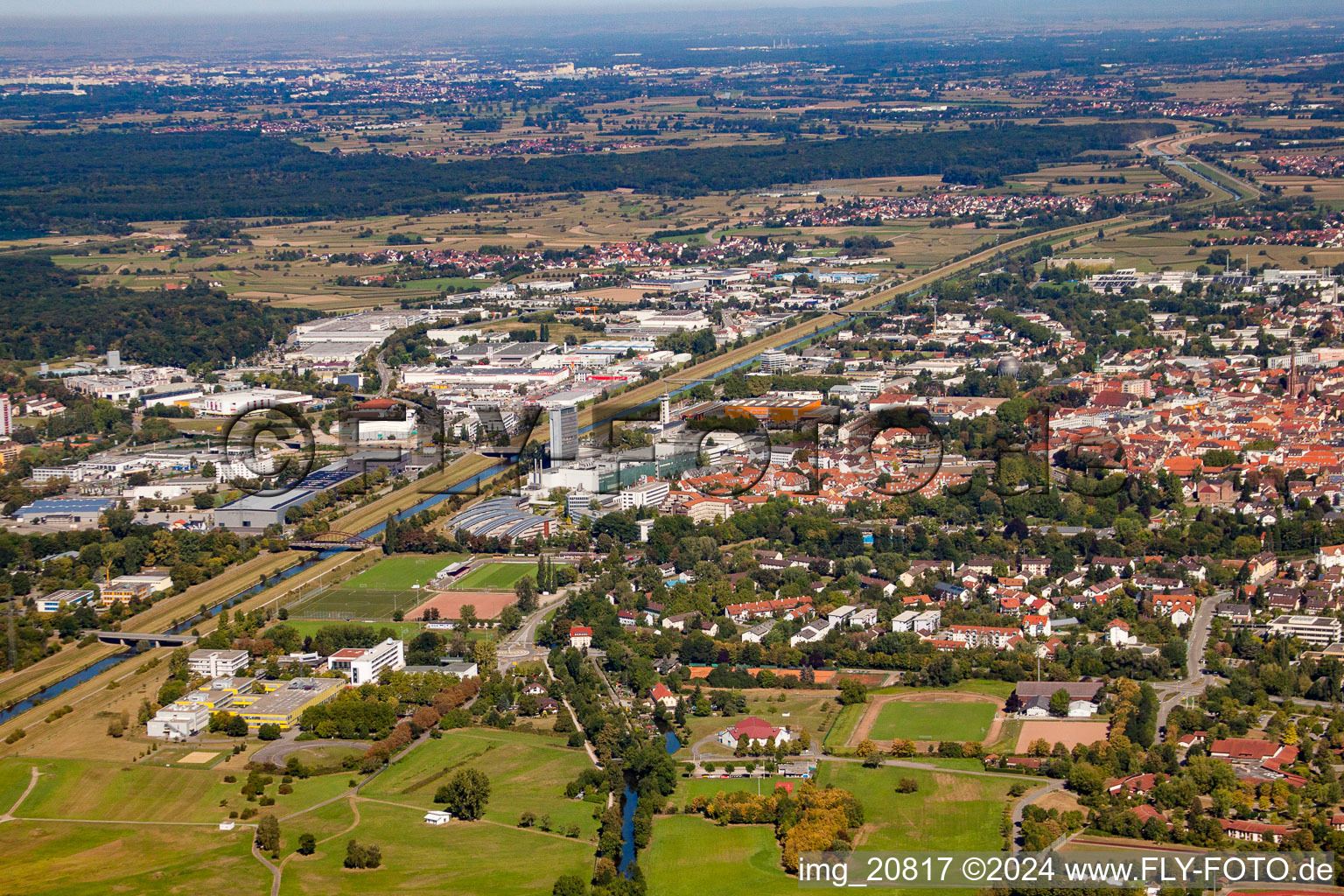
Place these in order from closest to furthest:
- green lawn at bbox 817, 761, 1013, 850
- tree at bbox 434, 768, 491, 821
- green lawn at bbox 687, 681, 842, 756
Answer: green lawn at bbox 817, 761, 1013, 850
tree at bbox 434, 768, 491, 821
green lawn at bbox 687, 681, 842, 756

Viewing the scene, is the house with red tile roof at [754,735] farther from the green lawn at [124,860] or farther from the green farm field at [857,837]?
the green lawn at [124,860]

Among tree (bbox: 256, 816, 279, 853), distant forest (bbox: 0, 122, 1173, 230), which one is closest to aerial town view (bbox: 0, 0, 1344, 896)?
tree (bbox: 256, 816, 279, 853)

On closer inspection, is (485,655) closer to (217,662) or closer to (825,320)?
(217,662)

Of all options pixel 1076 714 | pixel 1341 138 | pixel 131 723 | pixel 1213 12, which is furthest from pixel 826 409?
pixel 1213 12

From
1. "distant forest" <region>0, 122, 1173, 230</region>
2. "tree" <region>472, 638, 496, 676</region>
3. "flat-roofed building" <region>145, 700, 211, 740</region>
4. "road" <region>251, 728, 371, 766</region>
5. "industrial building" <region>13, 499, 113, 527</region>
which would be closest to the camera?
"road" <region>251, 728, 371, 766</region>

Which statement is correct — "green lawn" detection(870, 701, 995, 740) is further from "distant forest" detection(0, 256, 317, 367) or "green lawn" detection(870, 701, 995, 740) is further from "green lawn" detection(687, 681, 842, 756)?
"distant forest" detection(0, 256, 317, 367)

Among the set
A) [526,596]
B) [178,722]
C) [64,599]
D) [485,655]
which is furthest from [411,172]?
[178,722]
